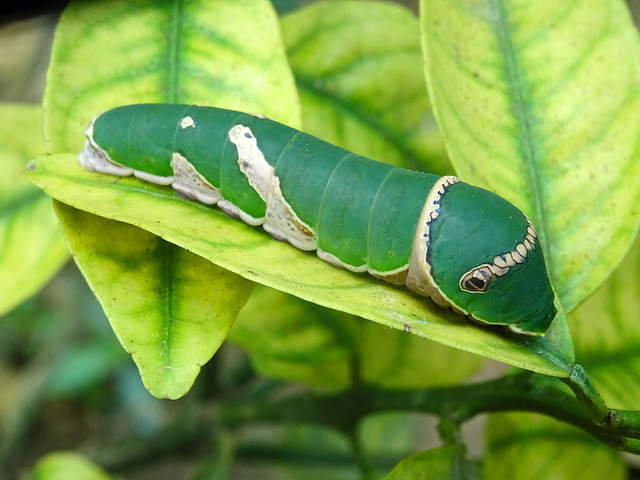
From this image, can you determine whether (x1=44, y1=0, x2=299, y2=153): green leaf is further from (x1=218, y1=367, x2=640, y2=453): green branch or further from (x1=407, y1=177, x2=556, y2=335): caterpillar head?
(x1=218, y1=367, x2=640, y2=453): green branch

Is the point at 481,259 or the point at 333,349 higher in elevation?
the point at 481,259

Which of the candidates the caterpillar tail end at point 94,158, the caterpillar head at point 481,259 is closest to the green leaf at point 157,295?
the caterpillar tail end at point 94,158

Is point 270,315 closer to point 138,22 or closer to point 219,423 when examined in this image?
point 219,423

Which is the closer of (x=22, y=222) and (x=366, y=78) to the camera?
(x=22, y=222)

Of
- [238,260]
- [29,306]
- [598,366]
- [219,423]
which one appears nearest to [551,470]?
[598,366]

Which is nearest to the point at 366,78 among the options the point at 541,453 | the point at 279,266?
the point at 279,266

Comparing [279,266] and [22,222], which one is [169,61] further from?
[22,222]
